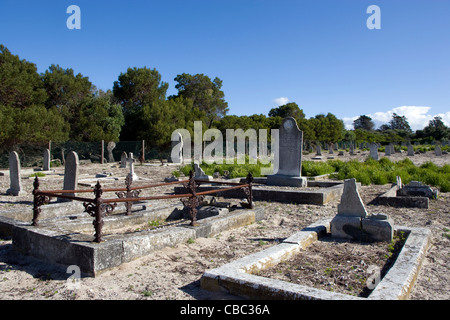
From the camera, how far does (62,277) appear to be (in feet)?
13.5

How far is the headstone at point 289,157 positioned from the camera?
11.8 meters

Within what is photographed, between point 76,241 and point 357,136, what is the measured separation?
→ 246 ft

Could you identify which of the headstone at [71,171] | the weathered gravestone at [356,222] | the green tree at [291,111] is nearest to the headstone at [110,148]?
the headstone at [71,171]

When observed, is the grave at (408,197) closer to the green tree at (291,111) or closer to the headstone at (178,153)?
the headstone at (178,153)

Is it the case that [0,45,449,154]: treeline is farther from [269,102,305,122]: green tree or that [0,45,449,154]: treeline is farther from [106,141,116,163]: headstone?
[269,102,305,122]: green tree

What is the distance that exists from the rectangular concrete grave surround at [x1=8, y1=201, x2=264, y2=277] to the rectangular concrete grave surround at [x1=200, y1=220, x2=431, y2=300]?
1.30m

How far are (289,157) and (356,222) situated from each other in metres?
6.78

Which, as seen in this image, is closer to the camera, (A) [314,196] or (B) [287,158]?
(A) [314,196]

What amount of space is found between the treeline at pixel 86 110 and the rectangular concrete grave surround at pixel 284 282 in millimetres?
21791

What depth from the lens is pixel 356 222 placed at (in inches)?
→ 214

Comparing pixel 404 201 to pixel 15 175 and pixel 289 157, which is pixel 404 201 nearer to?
pixel 289 157

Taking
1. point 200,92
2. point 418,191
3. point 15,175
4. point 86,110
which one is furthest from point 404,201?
point 200,92
